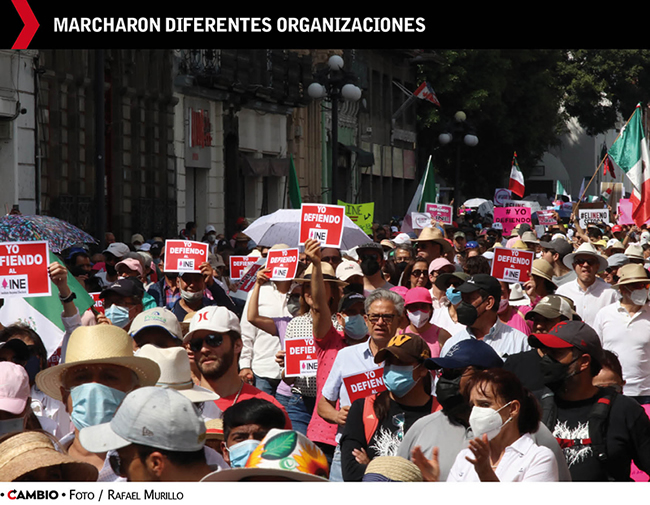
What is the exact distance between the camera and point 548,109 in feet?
178

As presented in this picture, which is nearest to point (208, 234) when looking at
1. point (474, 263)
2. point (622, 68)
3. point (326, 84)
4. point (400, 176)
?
point (326, 84)

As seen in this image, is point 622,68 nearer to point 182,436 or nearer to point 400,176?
point 400,176

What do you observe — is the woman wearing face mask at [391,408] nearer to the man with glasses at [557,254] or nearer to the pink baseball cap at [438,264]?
the pink baseball cap at [438,264]

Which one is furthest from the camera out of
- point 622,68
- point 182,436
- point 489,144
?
point 622,68

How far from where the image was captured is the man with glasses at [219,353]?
21.7 feet

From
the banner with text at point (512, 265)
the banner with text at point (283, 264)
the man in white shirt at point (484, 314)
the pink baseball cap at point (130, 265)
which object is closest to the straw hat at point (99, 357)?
the man in white shirt at point (484, 314)

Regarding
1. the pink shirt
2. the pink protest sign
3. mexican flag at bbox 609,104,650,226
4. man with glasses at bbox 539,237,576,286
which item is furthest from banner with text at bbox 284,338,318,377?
the pink protest sign

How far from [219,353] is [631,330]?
389 cm

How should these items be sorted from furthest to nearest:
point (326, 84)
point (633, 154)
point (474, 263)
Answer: point (326, 84), point (633, 154), point (474, 263)

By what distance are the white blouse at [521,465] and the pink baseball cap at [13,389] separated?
1971 millimetres

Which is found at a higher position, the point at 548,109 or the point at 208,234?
the point at 548,109

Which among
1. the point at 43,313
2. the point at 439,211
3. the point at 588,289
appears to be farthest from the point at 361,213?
the point at 43,313

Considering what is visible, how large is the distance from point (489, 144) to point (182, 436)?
5014cm
